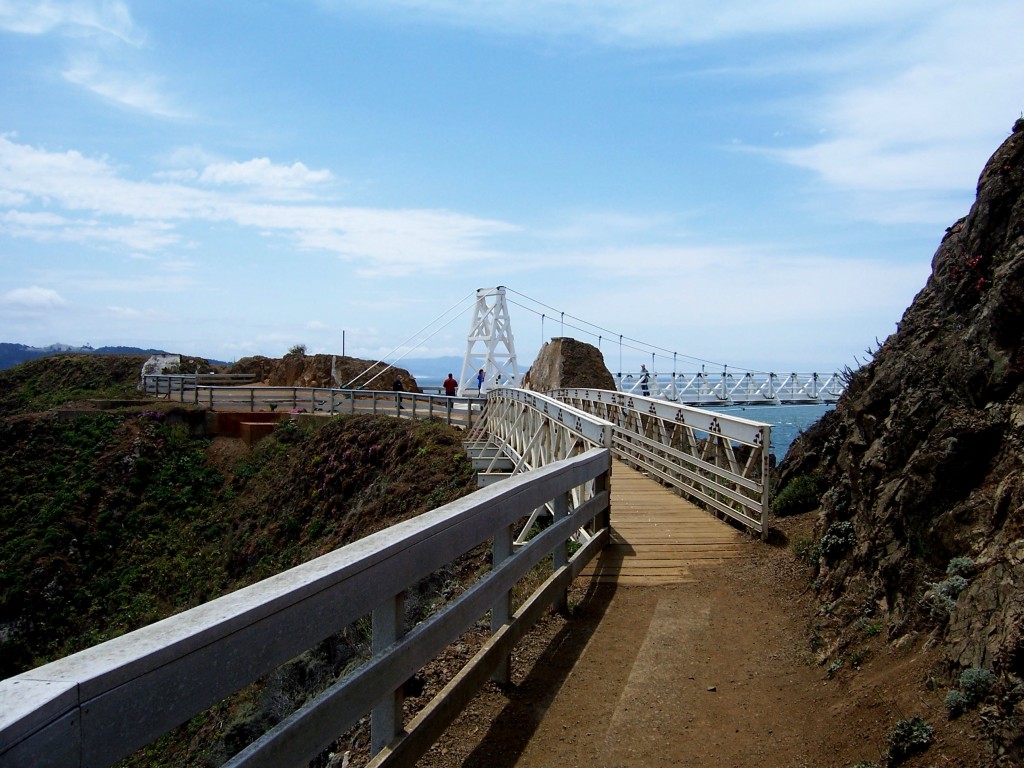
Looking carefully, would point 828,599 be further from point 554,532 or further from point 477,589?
point 477,589

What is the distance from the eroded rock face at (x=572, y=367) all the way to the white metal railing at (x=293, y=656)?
77.8ft

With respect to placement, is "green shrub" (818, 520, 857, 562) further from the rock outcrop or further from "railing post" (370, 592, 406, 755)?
the rock outcrop

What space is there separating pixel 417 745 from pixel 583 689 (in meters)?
1.69

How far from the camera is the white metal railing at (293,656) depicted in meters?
1.86

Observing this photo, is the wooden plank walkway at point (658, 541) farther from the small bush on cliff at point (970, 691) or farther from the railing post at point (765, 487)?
the small bush on cliff at point (970, 691)

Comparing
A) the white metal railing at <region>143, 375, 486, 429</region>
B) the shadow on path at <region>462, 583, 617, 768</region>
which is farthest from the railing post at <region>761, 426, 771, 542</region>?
the white metal railing at <region>143, 375, 486, 429</region>

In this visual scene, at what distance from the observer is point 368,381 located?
1837 inches

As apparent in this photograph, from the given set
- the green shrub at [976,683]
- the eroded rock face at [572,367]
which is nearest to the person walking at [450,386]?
the eroded rock face at [572,367]

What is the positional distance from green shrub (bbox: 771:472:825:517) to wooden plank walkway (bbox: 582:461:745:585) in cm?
91

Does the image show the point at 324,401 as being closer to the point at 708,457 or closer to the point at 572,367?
the point at 572,367

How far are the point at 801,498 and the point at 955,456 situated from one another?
5.78m

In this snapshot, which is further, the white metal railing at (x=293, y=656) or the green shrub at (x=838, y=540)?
the green shrub at (x=838, y=540)

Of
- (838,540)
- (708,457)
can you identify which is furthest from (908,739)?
(708,457)

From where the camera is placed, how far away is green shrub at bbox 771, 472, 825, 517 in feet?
34.8
